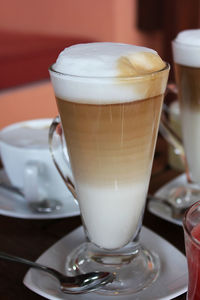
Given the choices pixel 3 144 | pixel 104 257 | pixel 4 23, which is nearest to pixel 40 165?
pixel 3 144

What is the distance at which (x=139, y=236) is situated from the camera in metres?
0.58

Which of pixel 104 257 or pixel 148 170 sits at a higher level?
pixel 148 170

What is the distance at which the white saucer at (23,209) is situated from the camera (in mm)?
663

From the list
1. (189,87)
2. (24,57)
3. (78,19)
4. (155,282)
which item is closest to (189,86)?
(189,87)

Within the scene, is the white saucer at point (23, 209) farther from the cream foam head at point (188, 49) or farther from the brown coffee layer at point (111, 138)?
the cream foam head at point (188, 49)

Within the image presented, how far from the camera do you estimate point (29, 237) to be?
2.03 ft

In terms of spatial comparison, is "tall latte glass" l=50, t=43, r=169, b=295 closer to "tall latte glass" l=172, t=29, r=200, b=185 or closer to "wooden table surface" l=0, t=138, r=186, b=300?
"wooden table surface" l=0, t=138, r=186, b=300

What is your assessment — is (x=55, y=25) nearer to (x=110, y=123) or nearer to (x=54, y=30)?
(x=54, y=30)

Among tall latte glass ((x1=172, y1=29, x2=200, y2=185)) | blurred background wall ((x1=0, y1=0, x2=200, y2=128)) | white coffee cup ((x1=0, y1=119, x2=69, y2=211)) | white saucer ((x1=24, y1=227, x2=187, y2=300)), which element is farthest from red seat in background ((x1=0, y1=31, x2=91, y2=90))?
white saucer ((x1=24, y1=227, x2=187, y2=300))

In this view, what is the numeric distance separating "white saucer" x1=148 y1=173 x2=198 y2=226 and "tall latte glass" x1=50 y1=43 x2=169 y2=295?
3.5 inches

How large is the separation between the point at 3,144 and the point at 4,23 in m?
1.59

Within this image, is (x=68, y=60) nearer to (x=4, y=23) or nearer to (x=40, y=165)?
(x=40, y=165)

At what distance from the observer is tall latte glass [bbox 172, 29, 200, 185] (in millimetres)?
631

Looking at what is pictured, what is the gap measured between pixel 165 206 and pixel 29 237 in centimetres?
22
